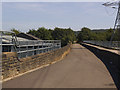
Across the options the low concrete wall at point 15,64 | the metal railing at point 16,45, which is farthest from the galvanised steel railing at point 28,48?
the low concrete wall at point 15,64

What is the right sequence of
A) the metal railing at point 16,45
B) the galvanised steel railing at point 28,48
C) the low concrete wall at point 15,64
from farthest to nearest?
the galvanised steel railing at point 28,48 < the metal railing at point 16,45 < the low concrete wall at point 15,64

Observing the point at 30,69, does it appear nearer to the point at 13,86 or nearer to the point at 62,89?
the point at 13,86

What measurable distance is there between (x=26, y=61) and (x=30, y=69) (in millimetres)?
814

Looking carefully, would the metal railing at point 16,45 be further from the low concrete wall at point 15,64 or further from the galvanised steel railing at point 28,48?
the low concrete wall at point 15,64

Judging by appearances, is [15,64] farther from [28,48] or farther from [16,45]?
[28,48]

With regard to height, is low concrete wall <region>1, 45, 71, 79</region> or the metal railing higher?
the metal railing

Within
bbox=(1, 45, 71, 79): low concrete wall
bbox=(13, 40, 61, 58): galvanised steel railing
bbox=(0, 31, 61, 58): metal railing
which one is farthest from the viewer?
bbox=(13, 40, 61, 58): galvanised steel railing

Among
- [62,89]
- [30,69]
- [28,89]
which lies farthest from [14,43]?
[62,89]

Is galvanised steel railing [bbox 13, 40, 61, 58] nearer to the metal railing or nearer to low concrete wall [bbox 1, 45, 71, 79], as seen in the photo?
the metal railing

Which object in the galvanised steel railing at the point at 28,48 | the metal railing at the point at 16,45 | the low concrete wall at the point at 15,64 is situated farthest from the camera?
the galvanised steel railing at the point at 28,48

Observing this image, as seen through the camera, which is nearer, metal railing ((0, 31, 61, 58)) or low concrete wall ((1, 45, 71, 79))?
low concrete wall ((1, 45, 71, 79))

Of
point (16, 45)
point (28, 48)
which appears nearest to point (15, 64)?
point (16, 45)

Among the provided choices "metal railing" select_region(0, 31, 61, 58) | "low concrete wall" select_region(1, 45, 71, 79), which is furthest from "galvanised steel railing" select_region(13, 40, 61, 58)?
"low concrete wall" select_region(1, 45, 71, 79)

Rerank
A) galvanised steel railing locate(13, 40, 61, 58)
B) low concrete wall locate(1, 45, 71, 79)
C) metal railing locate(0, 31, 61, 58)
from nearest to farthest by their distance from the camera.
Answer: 1. low concrete wall locate(1, 45, 71, 79)
2. metal railing locate(0, 31, 61, 58)
3. galvanised steel railing locate(13, 40, 61, 58)
